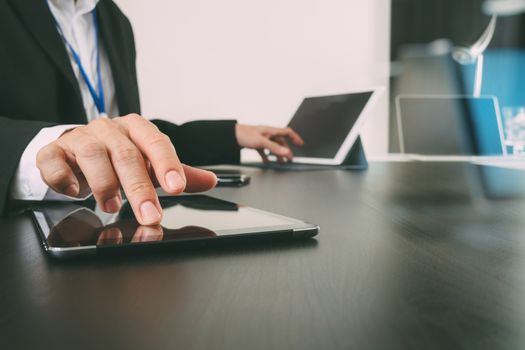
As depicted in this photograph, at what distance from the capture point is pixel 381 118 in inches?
133

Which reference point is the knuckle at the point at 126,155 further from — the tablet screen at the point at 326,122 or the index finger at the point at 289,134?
the index finger at the point at 289,134

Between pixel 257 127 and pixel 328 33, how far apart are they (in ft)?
7.14

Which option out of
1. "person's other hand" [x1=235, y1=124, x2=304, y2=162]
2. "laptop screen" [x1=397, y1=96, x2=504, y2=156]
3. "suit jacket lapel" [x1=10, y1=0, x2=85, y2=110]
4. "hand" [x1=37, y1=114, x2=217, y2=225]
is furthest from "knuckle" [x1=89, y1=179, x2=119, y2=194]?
"laptop screen" [x1=397, y1=96, x2=504, y2=156]

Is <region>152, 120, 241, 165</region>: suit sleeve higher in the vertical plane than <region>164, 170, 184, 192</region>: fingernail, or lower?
lower

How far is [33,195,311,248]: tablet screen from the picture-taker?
337 millimetres

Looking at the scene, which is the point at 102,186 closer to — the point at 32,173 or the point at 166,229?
the point at 166,229

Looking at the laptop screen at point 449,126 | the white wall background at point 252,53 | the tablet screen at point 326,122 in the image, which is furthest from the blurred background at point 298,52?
the tablet screen at point 326,122

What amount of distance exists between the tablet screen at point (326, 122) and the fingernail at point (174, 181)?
84 centimetres

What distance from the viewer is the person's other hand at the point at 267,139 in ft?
4.23

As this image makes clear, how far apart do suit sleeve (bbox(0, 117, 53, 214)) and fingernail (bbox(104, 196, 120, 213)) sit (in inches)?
9.2

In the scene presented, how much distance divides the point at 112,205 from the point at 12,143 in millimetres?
292

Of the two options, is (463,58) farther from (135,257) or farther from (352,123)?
(135,257)

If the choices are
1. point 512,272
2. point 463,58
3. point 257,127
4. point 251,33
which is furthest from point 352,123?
point 463,58

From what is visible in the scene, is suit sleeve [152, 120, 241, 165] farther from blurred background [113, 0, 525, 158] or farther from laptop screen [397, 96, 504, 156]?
blurred background [113, 0, 525, 158]
